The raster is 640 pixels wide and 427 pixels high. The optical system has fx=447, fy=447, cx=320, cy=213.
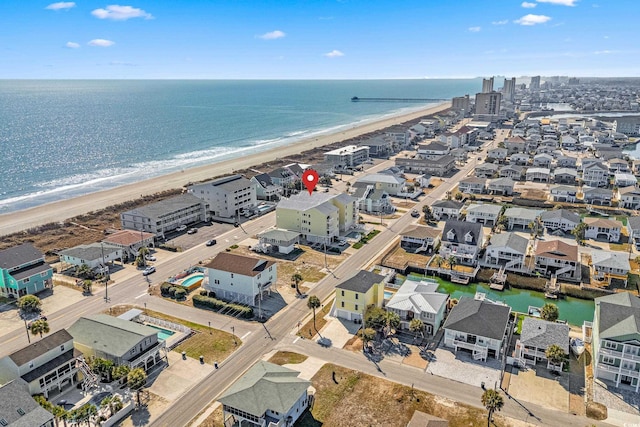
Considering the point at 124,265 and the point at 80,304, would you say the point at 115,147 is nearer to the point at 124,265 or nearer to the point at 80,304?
the point at 124,265

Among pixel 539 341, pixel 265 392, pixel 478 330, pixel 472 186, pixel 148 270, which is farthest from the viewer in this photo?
pixel 472 186

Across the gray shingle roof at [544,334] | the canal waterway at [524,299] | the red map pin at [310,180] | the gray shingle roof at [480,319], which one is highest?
the red map pin at [310,180]

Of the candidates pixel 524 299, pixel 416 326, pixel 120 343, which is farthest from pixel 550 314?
pixel 120 343

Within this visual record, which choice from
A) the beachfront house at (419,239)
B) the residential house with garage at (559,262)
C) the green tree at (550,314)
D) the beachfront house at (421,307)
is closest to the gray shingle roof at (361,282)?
the beachfront house at (421,307)

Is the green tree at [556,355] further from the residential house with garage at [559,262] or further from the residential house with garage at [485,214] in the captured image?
the residential house with garage at [485,214]

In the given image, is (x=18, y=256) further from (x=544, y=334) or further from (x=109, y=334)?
(x=544, y=334)

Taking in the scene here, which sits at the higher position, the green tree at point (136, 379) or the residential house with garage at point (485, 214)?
the residential house with garage at point (485, 214)
